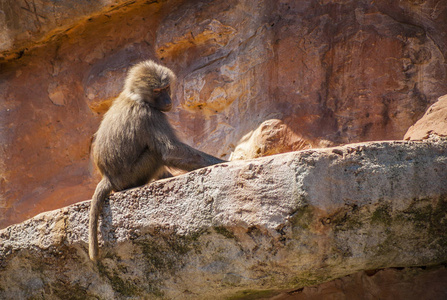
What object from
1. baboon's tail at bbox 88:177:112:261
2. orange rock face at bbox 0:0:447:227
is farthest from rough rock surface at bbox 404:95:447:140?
baboon's tail at bbox 88:177:112:261

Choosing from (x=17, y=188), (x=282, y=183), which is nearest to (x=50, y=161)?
(x=17, y=188)

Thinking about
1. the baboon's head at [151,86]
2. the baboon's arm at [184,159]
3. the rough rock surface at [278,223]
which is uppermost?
the baboon's head at [151,86]

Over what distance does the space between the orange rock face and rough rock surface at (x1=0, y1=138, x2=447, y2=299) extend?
76.8 inches

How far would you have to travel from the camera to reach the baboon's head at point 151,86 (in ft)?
16.9

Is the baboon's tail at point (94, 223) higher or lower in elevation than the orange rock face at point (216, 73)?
lower

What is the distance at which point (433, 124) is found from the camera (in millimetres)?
4000

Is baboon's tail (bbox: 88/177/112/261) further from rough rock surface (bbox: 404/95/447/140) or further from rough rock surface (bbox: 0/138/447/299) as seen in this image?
rough rock surface (bbox: 404/95/447/140)

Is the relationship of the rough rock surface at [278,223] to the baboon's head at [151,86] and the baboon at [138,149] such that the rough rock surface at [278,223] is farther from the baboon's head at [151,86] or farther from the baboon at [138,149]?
the baboon's head at [151,86]

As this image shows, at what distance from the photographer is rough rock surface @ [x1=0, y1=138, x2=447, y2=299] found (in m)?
3.49

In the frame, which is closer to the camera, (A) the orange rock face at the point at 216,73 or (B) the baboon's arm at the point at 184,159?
(B) the baboon's arm at the point at 184,159

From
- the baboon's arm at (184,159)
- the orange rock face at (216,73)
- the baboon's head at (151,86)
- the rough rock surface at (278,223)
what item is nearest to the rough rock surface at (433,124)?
the rough rock surface at (278,223)

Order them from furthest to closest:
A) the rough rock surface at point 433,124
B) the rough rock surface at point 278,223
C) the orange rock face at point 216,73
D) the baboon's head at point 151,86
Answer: the orange rock face at point 216,73
the baboon's head at point 151,86
the rough rock surface at point 433,124
the rough rock surface at point 278,223

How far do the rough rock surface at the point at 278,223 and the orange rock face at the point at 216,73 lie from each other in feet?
6.40

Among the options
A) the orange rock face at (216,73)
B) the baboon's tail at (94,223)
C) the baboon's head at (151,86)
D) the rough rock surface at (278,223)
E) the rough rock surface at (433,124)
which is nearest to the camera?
the rough rock surface at (278,223)
